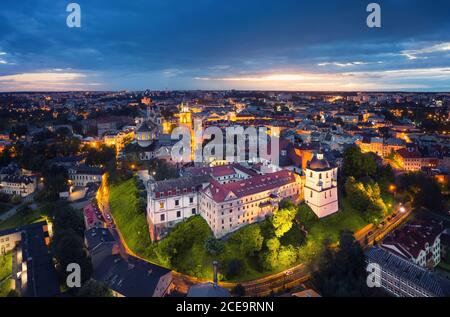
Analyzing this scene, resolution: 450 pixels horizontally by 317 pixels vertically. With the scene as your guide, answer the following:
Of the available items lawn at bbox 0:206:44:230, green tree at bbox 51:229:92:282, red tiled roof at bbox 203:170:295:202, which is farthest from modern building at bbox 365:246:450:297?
lawn at bbox 0:206:44:230

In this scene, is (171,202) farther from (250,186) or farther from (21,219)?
(21,219)

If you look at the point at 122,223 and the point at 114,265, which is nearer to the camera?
the point at 114,265

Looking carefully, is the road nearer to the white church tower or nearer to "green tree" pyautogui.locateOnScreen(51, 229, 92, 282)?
"green tree" pyautogui.locateOnScreen(51, 229, 92, 282)

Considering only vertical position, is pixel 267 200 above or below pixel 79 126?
below

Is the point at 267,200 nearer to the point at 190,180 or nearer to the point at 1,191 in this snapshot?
the point at 190,180

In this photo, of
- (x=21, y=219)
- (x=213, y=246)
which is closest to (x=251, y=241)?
(x=213, y=246)

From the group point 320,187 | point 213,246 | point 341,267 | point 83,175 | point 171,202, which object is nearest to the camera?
point 341,267
